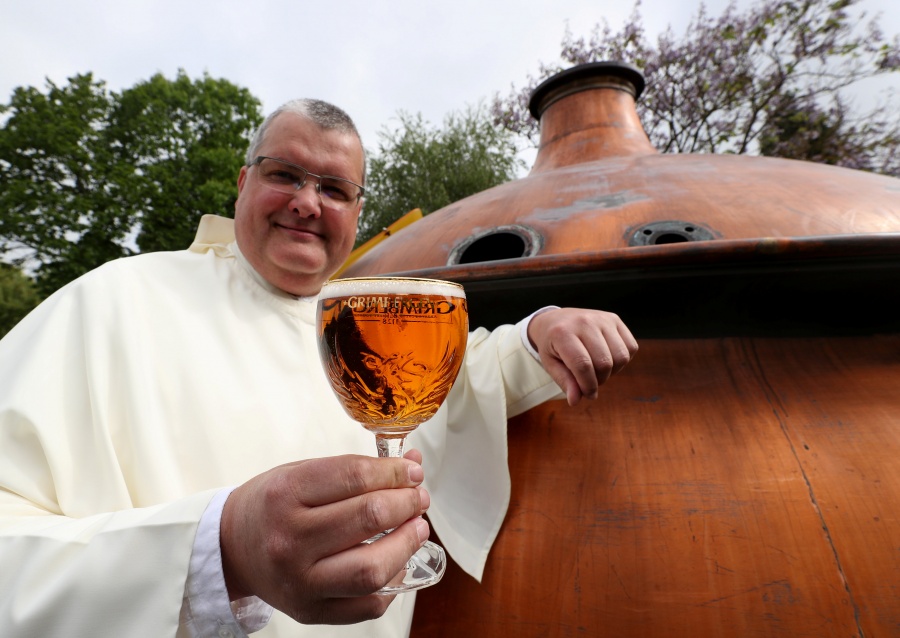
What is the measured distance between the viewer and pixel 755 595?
1.29 m

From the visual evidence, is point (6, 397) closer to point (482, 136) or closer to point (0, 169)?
point (482, 136)

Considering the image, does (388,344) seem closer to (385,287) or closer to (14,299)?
(385,287)

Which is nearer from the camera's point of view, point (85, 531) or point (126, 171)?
point (85, 531)

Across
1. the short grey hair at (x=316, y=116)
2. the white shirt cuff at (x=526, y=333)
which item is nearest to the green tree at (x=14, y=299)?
the short grey hair at (x=316, y=116)

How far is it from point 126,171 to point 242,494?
714 inches

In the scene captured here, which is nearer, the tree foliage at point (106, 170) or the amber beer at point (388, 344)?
the amber beer at point (388, 344)

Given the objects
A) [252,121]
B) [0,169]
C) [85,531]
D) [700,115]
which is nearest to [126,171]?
[0,169]

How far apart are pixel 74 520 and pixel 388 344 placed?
71 centimetres

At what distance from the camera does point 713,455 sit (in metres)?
1.52

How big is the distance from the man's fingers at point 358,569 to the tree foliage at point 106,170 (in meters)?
17.0

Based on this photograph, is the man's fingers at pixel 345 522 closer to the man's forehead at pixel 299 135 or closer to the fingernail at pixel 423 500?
the fingernail at pixel 423 500

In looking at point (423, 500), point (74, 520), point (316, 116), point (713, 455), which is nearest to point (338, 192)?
point (316, 116)

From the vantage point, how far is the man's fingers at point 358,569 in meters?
0.67

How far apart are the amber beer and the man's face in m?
1.07
